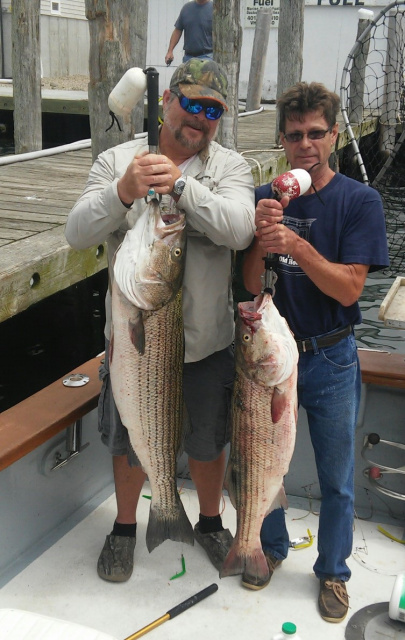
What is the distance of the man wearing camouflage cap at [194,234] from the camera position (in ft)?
8.87

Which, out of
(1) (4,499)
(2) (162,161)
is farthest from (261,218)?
(1) (4,499)

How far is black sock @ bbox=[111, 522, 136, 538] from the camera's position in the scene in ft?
11.6

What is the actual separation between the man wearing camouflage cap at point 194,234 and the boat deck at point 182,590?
12 cm

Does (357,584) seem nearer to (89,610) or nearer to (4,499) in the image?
(89,610)

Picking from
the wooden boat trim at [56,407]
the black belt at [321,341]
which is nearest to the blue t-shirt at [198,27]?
the wooden boat trim at [56,407]

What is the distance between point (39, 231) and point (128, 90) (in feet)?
10.1

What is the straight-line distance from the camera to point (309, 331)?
9.93 ft

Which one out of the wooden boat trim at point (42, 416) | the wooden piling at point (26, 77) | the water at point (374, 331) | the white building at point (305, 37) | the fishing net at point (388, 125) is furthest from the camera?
the white building at point (305, 37)

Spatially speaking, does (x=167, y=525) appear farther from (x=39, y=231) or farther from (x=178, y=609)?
(x=39, y=231)

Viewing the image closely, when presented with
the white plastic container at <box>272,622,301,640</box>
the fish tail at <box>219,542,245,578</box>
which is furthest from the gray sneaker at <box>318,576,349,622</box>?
the fish tail at <box>219,542,245,578</box>

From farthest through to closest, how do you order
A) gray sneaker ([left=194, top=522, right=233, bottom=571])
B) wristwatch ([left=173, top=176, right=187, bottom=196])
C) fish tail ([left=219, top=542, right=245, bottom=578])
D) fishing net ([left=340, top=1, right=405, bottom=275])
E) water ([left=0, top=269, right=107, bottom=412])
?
fishing net ([left=340, top=1, right=405, bottom=275]) < water ([left=0, top=269, right=107, bottom=412]) < gray sneaker ([left=194, top=522, right=233, bottom=571]) < fish tail ([left=219, top=542, right=245, bottom=578]) < wristwatch ([left=173, top=176, right=187, bottom=196])

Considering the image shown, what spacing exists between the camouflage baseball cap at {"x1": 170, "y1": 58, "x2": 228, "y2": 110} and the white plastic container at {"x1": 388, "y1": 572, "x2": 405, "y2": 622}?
2.15m

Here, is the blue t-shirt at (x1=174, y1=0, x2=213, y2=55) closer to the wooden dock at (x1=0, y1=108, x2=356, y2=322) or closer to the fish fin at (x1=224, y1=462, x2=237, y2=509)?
the wooden dock at (x1=0, y1=108, x2=356, y2=322)

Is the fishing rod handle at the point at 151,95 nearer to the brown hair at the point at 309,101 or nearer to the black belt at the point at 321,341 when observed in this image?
→ the brown hair at the point at 309,101
